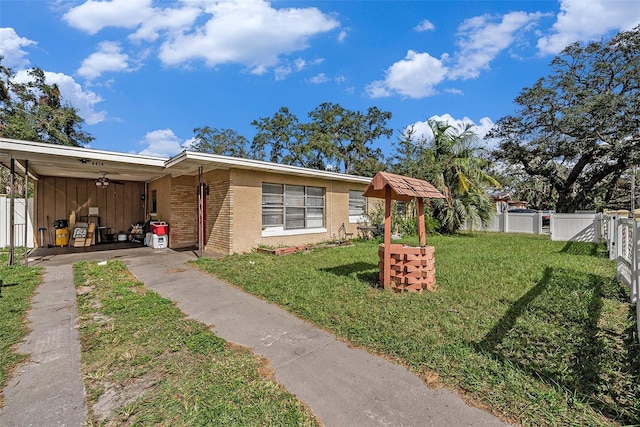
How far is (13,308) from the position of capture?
4168mm

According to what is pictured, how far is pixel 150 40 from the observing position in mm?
8961

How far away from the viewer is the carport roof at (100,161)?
251 inches

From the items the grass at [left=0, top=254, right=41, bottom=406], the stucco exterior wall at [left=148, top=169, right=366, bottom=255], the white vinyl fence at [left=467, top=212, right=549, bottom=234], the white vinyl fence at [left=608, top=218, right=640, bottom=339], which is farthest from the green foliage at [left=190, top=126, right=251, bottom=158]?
the white vinyl fence at [left=608, top=218, right=640, bottom=339]

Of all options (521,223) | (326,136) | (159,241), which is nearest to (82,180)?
(159,241)

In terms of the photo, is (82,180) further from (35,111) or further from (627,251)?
(627,251)

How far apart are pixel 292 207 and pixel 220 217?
98.8 inches

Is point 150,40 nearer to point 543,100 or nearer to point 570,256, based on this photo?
point 570,256

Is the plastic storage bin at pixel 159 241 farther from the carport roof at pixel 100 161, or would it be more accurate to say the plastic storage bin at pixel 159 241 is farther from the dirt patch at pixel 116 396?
the dirt patch at pixel 116 396

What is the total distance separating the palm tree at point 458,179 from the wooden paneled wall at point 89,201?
1344 centimetres

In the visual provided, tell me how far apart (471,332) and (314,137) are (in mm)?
24789

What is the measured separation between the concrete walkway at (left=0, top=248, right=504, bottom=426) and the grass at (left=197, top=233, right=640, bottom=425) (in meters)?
0.19

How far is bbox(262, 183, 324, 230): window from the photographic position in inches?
376

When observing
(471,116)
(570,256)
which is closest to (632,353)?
(570,256)

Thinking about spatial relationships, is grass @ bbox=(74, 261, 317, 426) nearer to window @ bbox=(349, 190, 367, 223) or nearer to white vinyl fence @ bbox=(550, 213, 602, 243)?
window @ bbox=(349, 190, 367, 223)
